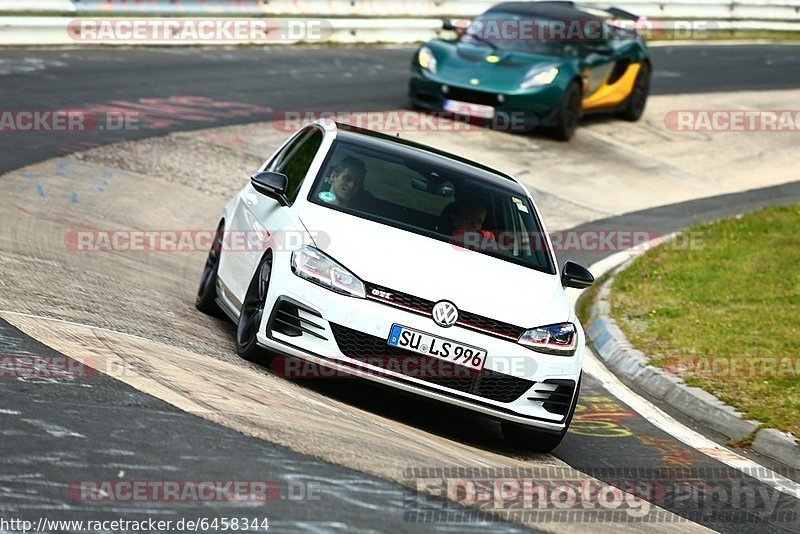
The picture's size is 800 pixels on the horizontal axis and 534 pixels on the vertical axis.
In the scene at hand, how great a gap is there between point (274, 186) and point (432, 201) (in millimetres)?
996

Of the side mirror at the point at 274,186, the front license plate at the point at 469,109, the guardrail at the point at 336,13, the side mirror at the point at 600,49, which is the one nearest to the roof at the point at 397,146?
the side mirror at the point at 274,186

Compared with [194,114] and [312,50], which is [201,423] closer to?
[194,114]

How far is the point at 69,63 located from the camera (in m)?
19.7

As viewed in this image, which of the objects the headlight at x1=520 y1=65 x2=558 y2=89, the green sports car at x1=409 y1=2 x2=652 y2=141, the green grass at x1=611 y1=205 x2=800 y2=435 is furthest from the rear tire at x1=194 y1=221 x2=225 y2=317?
the headlight at x1=520 y1=65 x2=558 y2=89

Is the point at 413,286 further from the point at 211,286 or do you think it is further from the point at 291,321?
the point at 211,286

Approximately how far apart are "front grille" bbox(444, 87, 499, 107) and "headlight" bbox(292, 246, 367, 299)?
36.9 ft

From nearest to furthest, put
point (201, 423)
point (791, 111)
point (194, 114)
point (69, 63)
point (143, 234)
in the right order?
point (201, 423)
point (143, 234)
point (194, 114)
point (69, 63)
point (791, 111)

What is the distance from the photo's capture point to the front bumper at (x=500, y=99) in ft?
61.0

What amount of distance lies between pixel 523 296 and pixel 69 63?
13577 millimetres

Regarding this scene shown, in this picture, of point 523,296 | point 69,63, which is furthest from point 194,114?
point 523,296

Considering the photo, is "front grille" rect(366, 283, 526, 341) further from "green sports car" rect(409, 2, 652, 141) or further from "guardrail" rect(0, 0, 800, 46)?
"guardrail" rect(0, 0, 800, 46)

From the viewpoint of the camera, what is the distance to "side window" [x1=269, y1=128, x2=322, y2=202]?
8672 mm

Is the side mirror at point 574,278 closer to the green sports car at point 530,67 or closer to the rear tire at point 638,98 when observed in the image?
the green sports car at point 530,67

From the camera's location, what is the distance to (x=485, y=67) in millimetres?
18641
